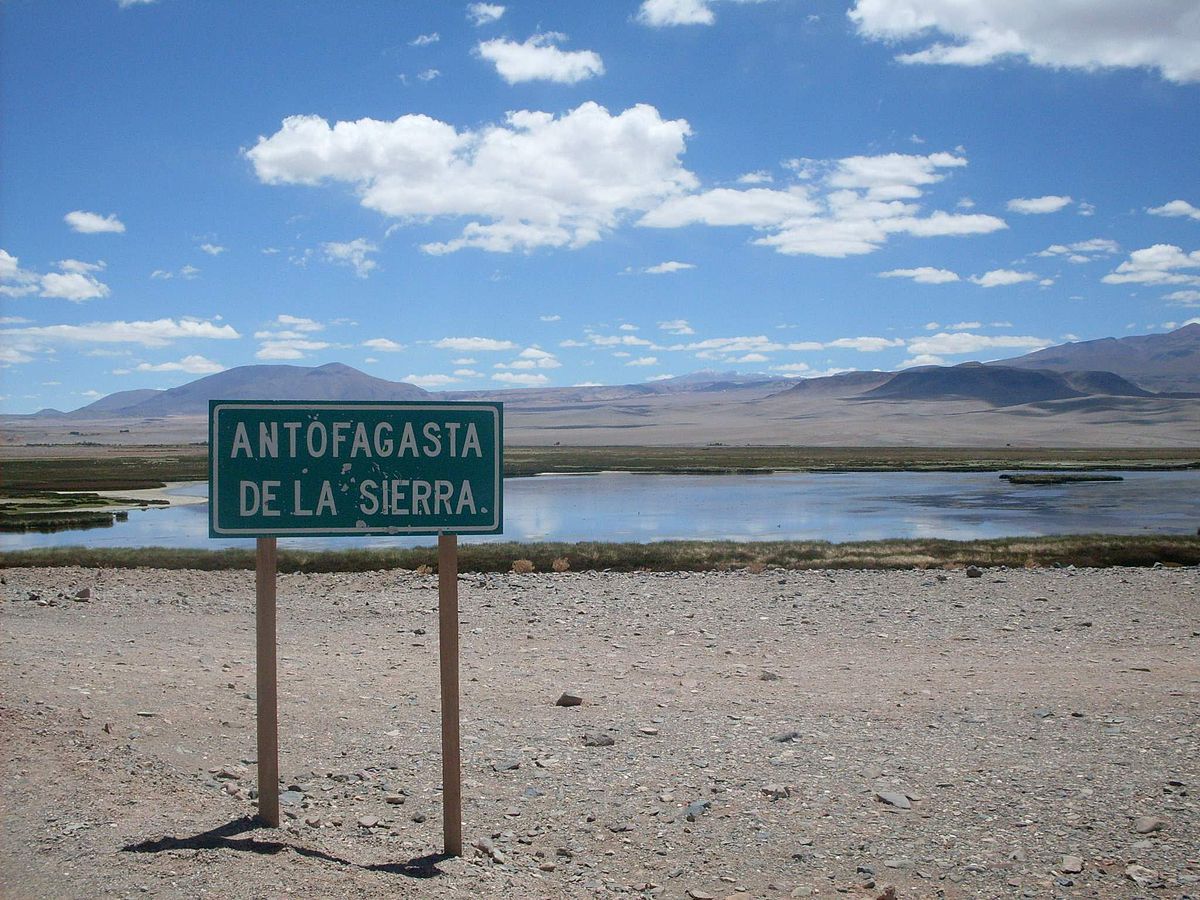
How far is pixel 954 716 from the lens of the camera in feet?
29.4

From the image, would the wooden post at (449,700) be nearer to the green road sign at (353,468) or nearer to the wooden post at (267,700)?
the green road sign at (353,468)

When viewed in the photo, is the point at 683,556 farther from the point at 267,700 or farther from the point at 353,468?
the point at 353,468

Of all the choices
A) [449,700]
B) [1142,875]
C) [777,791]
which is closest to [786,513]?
[777,791]

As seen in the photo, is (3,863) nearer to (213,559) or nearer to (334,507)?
(334,507)

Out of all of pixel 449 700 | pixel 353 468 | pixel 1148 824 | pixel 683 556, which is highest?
pixel 353 468

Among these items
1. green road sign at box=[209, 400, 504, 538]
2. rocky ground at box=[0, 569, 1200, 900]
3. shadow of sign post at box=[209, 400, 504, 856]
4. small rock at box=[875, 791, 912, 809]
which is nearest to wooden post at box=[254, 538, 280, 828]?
shadow of sign post at box=[209, 400, 504, 856]

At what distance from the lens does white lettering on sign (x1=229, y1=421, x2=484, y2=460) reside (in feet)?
18.7

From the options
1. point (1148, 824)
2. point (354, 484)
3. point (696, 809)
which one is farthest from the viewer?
point (696, 809)

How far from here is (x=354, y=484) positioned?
226 inches

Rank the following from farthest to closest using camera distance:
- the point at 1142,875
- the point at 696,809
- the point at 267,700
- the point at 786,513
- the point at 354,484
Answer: the point at 786,513, the point at 696,809, the point at 267,700, the point at 354,484, the point at 1142,875

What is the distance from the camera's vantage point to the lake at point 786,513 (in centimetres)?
3409

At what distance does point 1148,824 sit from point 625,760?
359 centimetres

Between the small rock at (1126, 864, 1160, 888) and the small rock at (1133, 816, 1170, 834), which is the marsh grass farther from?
the small rock at (1126, 864, 1160, 888)

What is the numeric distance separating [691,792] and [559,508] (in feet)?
131
